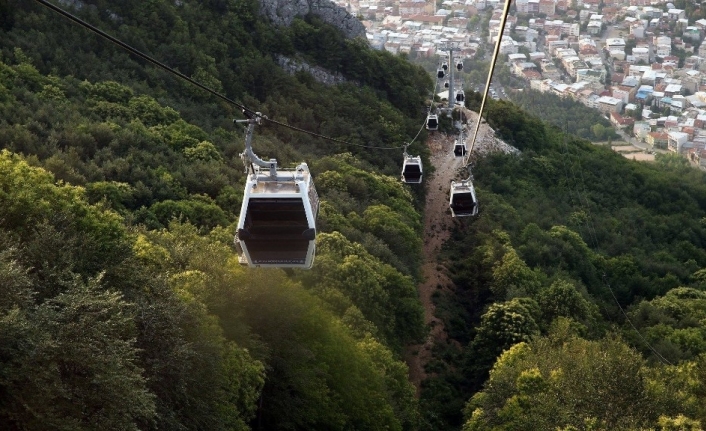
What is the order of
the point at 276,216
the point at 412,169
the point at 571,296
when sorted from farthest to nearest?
the point at 412,169 → the point at 571,296 → the point at 276,216

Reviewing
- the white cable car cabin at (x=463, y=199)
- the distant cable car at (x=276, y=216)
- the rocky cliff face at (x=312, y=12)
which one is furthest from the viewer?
the rocky cliff face at (x=312, y=12)

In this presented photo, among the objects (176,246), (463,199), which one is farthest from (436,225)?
(176,246)

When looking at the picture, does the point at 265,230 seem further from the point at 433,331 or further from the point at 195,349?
the point at 433,331

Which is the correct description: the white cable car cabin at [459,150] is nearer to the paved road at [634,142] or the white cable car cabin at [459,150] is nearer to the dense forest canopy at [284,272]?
the dense forest canopy at [284,272]

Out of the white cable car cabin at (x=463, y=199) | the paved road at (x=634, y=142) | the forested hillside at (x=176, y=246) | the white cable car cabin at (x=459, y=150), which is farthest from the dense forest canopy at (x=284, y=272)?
the paved road at (x=634, y=142)

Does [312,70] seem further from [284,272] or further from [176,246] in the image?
[176,246]

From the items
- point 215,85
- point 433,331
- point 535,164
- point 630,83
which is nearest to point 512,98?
point 630,83
